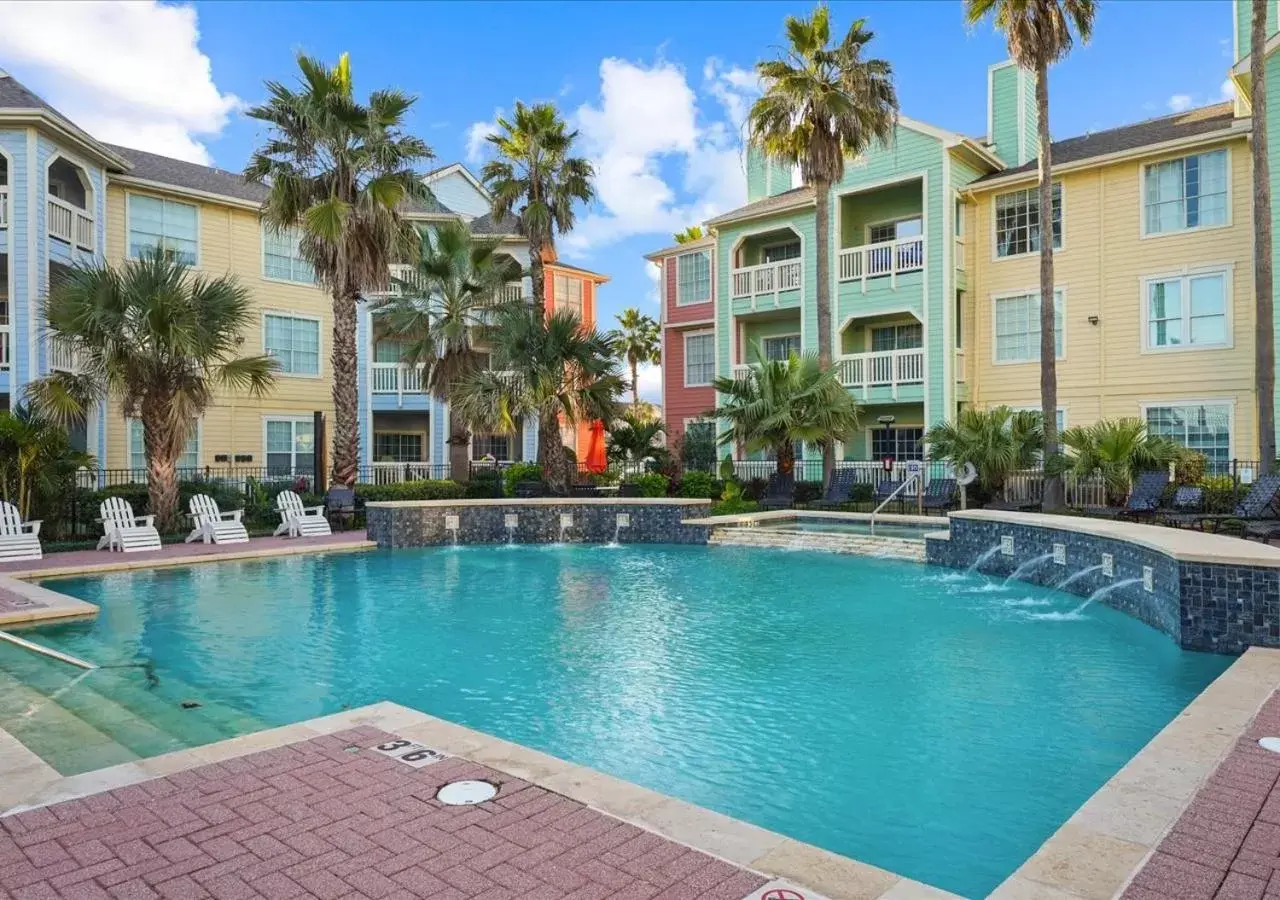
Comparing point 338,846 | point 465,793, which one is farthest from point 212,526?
point 338,846

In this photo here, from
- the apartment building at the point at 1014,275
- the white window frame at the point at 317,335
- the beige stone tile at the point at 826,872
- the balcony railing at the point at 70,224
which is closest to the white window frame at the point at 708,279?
the apartment building at the point at 1014,275

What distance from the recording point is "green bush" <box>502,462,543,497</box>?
878 inches

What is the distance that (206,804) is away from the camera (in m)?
3.90

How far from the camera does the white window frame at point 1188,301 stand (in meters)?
19.4

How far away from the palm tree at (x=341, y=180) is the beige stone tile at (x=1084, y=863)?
58.2ft

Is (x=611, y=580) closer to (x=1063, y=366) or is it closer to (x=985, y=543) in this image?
(x=985, y=543)

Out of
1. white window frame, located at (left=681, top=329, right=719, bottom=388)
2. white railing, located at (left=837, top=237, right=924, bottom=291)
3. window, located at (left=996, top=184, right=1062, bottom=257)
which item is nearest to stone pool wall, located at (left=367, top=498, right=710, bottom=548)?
white railing, located at (left=837, top=237, right=924, bottom=291)

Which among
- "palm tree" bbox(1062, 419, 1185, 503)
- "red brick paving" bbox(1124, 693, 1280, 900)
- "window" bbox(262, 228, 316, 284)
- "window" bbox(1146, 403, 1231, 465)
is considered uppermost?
"window" bbox(262, 228, 316, 284)

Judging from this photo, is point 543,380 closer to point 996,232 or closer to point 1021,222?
point 996,232

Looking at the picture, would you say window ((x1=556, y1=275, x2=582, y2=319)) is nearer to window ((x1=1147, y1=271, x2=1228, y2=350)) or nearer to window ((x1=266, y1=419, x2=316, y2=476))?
window ((x1=266, y1=419, x2=316, y2=476))

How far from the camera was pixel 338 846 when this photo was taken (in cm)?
346

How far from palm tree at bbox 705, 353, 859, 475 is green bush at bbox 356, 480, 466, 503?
7.14 m

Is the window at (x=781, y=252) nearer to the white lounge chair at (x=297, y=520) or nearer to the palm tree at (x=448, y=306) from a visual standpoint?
the palm tree at (x=448, y=306)

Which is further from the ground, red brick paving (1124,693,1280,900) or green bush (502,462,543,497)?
green bush (502,462,543,497)
